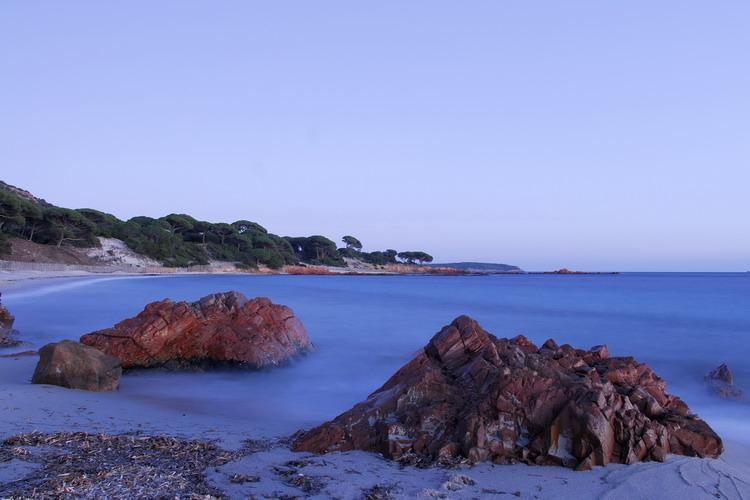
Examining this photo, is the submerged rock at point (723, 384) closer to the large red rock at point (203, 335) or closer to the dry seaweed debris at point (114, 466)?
the large red rock at point (203, 335)

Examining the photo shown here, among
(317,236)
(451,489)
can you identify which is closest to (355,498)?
(451,489)

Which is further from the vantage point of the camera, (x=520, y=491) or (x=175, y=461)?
(x=175, y=461)

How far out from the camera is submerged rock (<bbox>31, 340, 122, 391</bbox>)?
24.8 ft

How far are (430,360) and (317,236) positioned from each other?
317ft

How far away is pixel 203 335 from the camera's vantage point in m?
10.6

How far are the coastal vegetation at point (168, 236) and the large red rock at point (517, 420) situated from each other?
4539 cm

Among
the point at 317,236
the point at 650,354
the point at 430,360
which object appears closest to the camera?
the point at 430,360

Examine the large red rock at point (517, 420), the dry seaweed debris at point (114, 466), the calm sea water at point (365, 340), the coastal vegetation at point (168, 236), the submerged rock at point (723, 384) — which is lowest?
the calm sea water at point (365, 340)

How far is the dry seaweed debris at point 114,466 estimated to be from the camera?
3574mm

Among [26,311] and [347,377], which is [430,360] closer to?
[347,377]

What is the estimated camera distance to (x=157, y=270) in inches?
2320

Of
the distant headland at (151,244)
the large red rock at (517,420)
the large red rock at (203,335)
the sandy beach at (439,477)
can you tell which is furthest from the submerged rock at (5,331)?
the distant headland at (151,244)

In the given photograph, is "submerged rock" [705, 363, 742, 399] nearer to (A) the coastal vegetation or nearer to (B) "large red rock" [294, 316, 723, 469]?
(B) "large red rock" [294, 316, 723, 469]

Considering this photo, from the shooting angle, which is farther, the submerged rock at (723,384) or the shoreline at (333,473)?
the submerged rock at (723,384)
